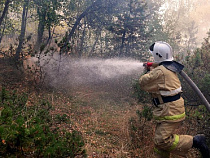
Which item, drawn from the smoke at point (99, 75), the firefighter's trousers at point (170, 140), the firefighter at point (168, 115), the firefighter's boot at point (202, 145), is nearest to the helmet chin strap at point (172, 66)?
the firefighter at point (168, 115)

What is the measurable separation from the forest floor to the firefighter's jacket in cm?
120

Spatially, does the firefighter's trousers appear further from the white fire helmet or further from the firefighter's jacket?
the white fire helmet

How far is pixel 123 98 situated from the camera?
9297mm

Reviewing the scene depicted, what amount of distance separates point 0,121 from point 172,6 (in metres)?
36.7

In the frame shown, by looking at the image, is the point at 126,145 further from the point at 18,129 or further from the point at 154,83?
the point at 18,129

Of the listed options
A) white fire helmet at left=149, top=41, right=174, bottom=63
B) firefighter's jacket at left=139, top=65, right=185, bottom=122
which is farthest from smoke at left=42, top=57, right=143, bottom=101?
firefighter's jacket at left=139, top=65, right=185, bottom=122

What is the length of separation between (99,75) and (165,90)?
7.87 meters

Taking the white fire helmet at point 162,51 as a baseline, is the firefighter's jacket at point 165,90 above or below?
below

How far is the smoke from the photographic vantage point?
9.64 m

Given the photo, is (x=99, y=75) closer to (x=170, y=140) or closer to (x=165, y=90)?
(x=165, y=90)

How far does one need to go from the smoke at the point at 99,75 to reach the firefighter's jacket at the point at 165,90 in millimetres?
6091

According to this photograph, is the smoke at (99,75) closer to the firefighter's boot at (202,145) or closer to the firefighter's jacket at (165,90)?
the firefighter's jacket at (165,90)

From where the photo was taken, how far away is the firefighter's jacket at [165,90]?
3117mm

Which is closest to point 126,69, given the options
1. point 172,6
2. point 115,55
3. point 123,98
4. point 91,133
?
point 115,55
